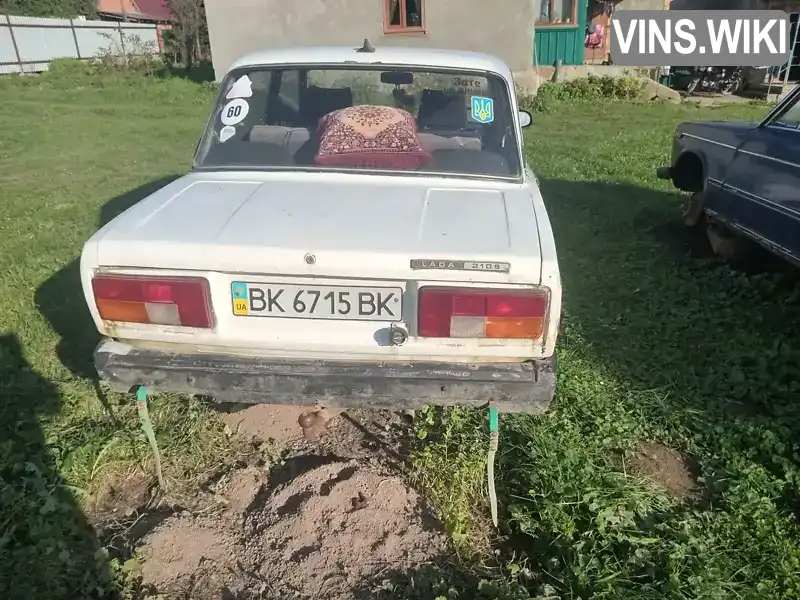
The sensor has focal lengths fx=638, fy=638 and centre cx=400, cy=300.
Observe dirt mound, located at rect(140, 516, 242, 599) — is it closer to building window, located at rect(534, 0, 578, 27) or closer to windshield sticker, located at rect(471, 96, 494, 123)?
windshield sticker, located at rect(471, 96, 494, 123)

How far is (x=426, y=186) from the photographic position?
3.02 meters

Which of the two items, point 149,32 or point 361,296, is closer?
point 361,296

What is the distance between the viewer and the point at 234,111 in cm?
340

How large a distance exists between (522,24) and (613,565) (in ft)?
45.4

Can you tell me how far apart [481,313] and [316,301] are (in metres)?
0.61

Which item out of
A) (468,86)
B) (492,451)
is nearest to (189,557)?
(492,451)

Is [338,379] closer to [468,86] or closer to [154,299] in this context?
[154,299]

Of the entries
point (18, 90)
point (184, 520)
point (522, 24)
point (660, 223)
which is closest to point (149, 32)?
point (18, 90)

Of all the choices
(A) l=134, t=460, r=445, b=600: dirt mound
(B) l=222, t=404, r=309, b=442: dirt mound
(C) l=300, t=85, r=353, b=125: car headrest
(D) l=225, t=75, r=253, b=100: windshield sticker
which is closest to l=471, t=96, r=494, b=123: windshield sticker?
(C) l=300, t=85, r=353, b=125: car headrest

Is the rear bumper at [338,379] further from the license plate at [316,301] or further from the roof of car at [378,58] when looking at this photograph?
the roof of car at [378,58]

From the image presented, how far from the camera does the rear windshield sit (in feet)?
10.4

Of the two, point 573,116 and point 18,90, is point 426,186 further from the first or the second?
point 18,90

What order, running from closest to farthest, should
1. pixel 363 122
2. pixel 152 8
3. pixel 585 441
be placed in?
1. pixel 585 441
2. pixel 363 122
3. pixel 152 8

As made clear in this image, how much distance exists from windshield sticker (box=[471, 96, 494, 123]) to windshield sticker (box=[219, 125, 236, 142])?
128cm
